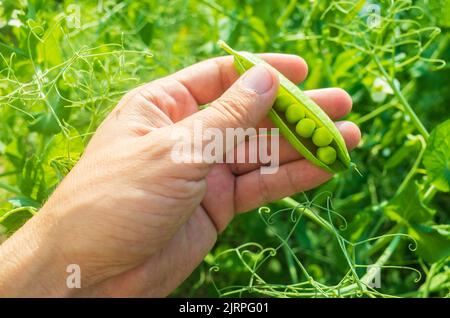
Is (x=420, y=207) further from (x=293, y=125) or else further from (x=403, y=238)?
(x=293, y=125)

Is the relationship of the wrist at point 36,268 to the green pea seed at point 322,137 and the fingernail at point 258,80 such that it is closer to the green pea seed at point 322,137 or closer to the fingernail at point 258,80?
the fingernail at point 258,80

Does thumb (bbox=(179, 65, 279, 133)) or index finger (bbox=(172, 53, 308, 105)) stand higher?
thumb (bbox=(179, 65, 279, 133))

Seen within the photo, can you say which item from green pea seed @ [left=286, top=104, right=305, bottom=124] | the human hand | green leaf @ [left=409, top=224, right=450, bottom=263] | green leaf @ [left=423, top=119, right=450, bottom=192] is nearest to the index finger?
the human hand

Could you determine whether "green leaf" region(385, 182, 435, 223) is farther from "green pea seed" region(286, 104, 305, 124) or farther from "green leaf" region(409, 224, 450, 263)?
"green pea seed" region(286, 104, 305, 124)

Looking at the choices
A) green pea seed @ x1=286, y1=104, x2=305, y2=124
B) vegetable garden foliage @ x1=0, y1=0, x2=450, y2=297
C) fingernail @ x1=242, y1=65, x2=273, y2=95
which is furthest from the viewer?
vegetable garden foliage @ x1=0, y1=0, x2=450, y2=297

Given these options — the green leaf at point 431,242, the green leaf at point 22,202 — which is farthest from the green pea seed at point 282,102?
the green leaf at point 22,202

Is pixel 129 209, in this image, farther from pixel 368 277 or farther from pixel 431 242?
pixel 431 242

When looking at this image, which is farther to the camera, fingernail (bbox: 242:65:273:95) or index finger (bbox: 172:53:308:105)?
index finger (bbox: 172:53:308:105)

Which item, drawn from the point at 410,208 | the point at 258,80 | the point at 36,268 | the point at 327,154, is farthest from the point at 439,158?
the point at 36,268
